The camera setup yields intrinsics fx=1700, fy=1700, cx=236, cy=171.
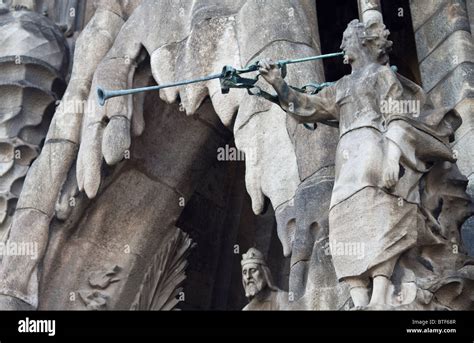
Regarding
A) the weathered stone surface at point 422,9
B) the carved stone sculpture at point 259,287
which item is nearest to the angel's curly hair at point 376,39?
the carved stone sculpture at point 259,287

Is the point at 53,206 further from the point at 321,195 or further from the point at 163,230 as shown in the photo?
the point at 321,195

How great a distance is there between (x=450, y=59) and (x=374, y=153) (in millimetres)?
3280

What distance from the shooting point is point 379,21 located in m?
11.1

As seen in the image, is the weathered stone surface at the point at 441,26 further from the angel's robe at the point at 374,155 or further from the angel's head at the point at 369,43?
the angel's head at the point at 369,43

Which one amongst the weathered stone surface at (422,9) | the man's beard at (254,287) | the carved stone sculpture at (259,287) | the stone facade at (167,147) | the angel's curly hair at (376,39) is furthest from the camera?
the weathered stone surface at (422,9)

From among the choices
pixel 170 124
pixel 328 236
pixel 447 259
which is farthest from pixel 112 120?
pixel 447 259

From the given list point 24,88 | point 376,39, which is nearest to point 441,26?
point 376,39

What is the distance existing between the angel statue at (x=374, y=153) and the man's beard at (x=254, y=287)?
4.45 feet

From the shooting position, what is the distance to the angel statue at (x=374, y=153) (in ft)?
33.4

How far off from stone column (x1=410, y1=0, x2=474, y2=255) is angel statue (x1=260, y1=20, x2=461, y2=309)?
1.47m

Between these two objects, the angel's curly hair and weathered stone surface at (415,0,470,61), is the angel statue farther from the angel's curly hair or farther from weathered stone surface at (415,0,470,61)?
weathered stone surface at (415,0,470,61)
